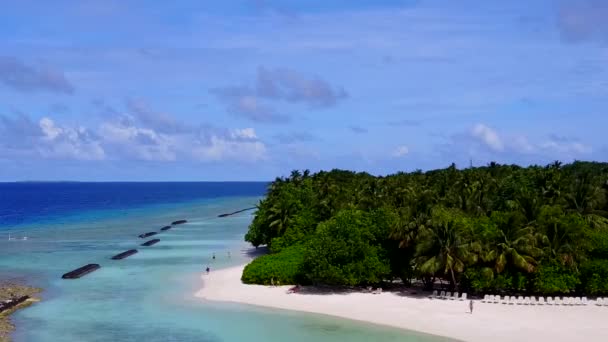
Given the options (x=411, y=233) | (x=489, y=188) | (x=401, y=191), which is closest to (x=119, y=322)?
(x=411, y=233)

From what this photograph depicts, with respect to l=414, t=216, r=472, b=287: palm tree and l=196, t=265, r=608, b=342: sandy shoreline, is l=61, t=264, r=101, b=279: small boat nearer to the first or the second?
l=196, t=265, r=608, b=342: sandy shoreline

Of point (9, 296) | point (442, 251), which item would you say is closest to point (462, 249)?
point (442, 251)

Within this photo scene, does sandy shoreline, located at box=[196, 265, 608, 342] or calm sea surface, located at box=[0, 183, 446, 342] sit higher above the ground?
sandy shoreline, located at box=[196, 265, 608, 342]

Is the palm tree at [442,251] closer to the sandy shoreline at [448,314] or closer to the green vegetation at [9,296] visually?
the sandy shoreline at [448,314]

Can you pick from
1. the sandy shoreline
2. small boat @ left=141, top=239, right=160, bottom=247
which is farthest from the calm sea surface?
the sandy shoreline

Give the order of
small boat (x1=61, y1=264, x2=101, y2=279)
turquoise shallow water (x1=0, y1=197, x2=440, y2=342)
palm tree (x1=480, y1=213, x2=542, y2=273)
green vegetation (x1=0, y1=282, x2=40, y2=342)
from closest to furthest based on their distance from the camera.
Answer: turquoise shallow water (x1=0, y1=197, x2=440, y2=342), green vegetation (x1=0, y1=282, x2=40, y2=342), palm tree (x1=480, y1=213, x2=542, y2=273), small boat (x1=61, y1=264, x2=101, y2=279)

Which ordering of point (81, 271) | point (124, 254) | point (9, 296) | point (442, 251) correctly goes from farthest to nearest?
point (124, 254) → point (81, 271) → point (9, 296) → point (442, 251)

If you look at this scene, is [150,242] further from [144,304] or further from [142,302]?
[144,304]
